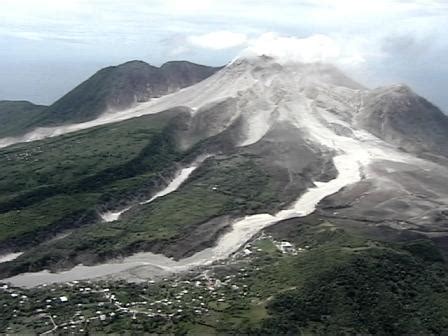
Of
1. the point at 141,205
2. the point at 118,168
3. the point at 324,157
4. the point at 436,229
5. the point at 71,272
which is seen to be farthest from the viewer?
the point at 324,157

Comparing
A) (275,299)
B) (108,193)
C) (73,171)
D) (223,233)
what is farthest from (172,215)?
(275,299)

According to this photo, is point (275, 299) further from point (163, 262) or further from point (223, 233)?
point (223, 233)

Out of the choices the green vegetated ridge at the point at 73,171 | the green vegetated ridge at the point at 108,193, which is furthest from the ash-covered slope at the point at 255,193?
the green vegetated ridge at the point at 73,171

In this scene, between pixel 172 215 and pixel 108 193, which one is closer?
pixel 172 215

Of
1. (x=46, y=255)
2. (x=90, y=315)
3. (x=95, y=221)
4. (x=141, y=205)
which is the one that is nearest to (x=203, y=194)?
(x=141, y=205)

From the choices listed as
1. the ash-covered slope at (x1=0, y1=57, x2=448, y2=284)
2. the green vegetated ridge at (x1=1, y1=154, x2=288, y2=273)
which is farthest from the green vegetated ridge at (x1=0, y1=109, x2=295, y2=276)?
the ash-covered slope at (x1=0, y1=57, x2=448, y2=284)

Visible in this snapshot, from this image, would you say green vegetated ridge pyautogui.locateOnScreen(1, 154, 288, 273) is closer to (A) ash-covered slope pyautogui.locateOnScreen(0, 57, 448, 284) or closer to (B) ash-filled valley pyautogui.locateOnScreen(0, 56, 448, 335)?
(A) ash-covered slope pyautogui.locateOnScreen(0, 57, 448, 284)

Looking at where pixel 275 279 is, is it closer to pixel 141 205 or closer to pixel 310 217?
pixel 310 217

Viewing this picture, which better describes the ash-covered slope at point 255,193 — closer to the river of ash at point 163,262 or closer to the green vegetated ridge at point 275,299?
the river of ash at point 163,262
